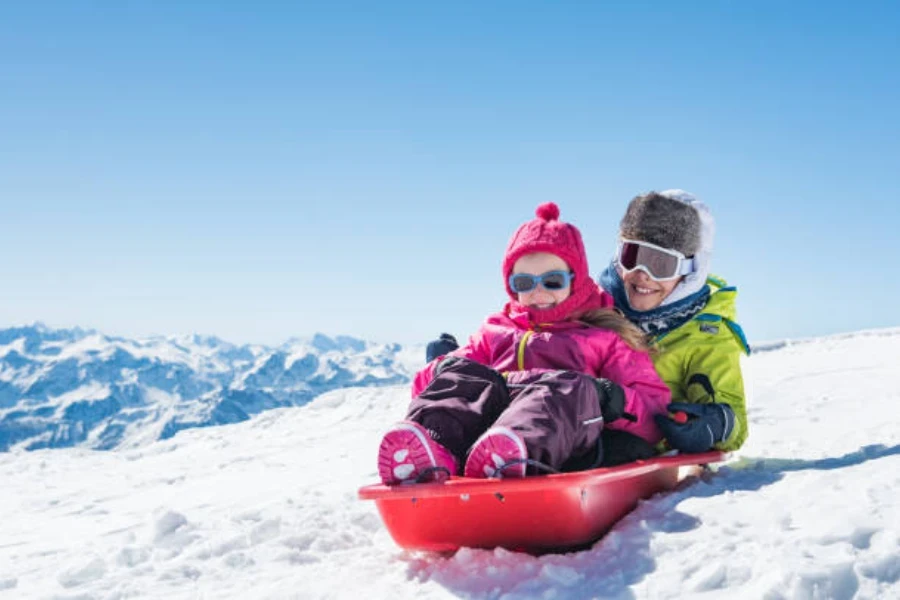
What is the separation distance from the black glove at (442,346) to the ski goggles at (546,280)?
95 cm

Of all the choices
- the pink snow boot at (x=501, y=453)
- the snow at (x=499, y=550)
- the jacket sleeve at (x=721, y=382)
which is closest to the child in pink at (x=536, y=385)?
the pink snow boot at (x=501, y=453)

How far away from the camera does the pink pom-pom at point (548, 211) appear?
3863 millimetres

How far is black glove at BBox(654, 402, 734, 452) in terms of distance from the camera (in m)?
3.53

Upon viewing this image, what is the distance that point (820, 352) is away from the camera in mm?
13953

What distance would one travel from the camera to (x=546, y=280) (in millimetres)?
3629

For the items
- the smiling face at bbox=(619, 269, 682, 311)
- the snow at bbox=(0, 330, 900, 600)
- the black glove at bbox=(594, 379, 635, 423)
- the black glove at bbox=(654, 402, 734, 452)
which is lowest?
the snow at bbox=(0, 330, 900, 600)

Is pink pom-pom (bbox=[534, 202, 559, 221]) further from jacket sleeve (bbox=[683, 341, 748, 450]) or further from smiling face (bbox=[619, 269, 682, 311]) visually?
jacket sleeve (bbox=[683, 341, 748, 450])

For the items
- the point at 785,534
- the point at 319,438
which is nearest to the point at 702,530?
the point at 785,534

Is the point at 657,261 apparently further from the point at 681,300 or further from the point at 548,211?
the point at 548,211

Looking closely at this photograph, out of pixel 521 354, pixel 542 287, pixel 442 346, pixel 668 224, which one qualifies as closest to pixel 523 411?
pixel 521 354

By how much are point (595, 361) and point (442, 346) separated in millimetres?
1222

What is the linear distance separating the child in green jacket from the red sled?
49.5 inches

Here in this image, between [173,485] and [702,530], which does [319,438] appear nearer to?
[173,485]

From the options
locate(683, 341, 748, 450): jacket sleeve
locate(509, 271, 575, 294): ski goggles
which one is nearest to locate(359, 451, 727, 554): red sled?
locate(509, 271, 575, 294): ski goggles
